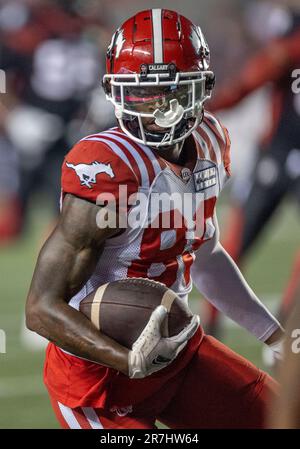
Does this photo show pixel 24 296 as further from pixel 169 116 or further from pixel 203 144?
pixel 169 116

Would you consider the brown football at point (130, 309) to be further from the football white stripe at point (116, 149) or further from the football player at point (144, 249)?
the football white stripe at point (116, 149)

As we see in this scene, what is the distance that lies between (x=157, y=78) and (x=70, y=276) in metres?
0.60

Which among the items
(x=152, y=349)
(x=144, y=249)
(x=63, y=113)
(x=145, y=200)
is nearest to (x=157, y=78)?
(x=145, y=200)

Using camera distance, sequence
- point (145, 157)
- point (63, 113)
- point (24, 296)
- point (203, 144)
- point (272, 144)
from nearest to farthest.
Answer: point (145, 157)
point (203, 144)
point (272, 144)
point (24, 296)
point (63, 113)

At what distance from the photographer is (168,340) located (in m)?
2.86

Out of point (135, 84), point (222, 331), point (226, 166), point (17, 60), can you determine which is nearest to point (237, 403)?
point (226, 166)

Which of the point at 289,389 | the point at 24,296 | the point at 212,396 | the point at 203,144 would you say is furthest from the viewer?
the point at 24,296

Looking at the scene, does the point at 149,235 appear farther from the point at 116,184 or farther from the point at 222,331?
the point at 222,331

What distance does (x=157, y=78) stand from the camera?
3.06 m

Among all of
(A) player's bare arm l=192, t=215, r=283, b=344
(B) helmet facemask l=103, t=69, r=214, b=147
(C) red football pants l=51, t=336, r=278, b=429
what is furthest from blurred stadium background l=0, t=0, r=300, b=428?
(B) helmet facemask l=103, t=69, r=214, b=147

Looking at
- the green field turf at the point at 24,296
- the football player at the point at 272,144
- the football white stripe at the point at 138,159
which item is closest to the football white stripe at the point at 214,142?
the football white stripe at the point at 138,159

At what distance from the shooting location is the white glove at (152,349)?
281cm

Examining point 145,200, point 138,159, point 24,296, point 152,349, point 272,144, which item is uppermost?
point 138,159

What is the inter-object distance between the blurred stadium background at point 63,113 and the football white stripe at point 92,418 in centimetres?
281
